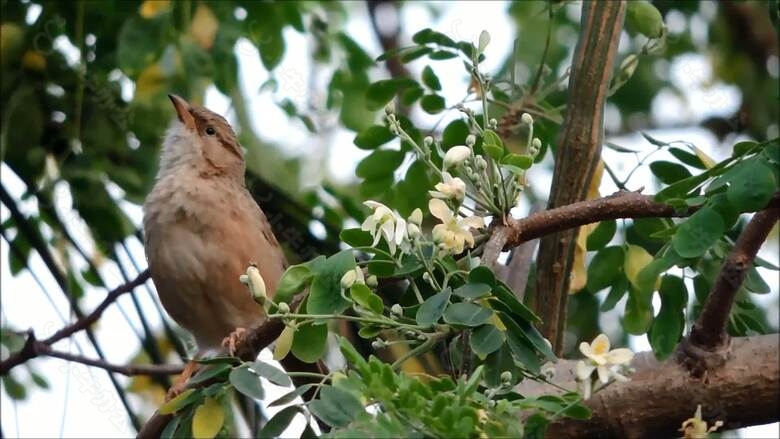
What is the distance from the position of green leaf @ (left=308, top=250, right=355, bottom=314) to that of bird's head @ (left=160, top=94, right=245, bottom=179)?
7.89ft

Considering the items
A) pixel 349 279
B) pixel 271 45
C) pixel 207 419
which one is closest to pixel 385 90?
pixel 271 45

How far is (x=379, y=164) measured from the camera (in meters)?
3.84

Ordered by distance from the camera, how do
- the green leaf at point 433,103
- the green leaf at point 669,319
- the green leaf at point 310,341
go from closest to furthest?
the green leaf at point 310,341 → the green leaf at point 669,319 → the green leaf at point 433,103

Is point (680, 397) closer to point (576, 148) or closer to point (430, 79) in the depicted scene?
point (576, 148)

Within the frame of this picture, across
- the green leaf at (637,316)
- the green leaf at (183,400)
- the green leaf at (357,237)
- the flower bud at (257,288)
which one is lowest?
the green leaf at (183,400)

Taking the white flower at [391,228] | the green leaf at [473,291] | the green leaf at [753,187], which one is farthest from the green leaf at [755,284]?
the white flower at [391,228]

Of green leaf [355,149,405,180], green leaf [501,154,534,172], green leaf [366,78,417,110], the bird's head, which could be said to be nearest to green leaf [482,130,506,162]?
green leaf [501,154,534,172]

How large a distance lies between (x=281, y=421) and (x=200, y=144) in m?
2.61

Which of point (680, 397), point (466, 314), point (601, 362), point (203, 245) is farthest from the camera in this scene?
point (203, 245)

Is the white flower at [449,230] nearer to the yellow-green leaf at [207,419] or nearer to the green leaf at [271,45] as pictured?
the yellow-green leaf at [207,419]

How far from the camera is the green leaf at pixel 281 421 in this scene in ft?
7.97

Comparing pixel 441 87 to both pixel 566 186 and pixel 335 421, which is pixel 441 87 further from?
pixel 335 421

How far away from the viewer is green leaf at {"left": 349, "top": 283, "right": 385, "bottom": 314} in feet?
7.64

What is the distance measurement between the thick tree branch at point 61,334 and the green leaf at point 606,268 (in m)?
1.59
